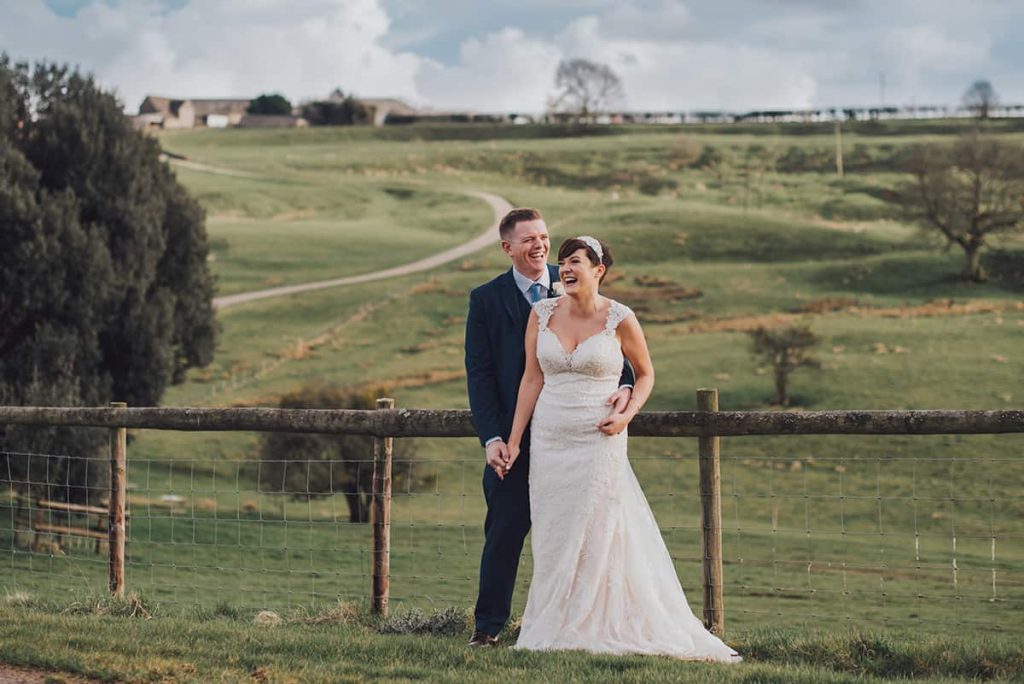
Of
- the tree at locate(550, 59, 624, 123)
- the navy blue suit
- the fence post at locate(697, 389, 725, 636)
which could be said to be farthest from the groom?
the tree at locate(550, 59, 624, 123)

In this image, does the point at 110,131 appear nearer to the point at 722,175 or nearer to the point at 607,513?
the point at 607,513

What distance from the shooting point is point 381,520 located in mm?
9086

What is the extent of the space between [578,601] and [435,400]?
118ft

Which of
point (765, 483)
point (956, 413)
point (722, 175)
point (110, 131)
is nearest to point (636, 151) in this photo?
point (722, 175)

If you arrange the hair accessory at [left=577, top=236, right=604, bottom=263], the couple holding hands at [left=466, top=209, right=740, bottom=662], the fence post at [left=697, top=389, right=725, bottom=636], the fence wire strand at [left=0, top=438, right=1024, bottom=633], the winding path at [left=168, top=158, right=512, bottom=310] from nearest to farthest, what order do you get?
the couple holding hands at [left=466, top=209, right=740, bottom=662] < the hair accessory at [left=577, top=236, right=604, bottom=263] < the fence post at [left=697, top=389, right=725, bottom=636] < the fence wire strand at [left=0, top=438, right=1024, bottom=633] < the winding path at [left=168, top=158, right=512, bottom=310]

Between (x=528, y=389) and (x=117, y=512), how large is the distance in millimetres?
4150

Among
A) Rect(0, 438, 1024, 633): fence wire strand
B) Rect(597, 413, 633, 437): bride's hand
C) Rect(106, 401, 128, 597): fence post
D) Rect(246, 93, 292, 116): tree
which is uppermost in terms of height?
Rect(246, 93, 292, 116): tree

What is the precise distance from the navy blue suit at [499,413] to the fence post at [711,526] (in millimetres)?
897

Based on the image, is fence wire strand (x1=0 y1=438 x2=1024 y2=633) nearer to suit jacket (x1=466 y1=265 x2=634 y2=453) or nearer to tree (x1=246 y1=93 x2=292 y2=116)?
suit jacket (x1=466 y1=265 x2=634 y2=453)

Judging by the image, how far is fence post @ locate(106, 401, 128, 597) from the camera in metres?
9.97

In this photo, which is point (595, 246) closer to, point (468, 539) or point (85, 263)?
point (468, 539)

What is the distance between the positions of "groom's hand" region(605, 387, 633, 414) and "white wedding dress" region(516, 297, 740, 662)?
0.04 metres

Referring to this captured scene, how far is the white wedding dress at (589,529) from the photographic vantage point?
7414 mm

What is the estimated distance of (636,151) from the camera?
11750cm
